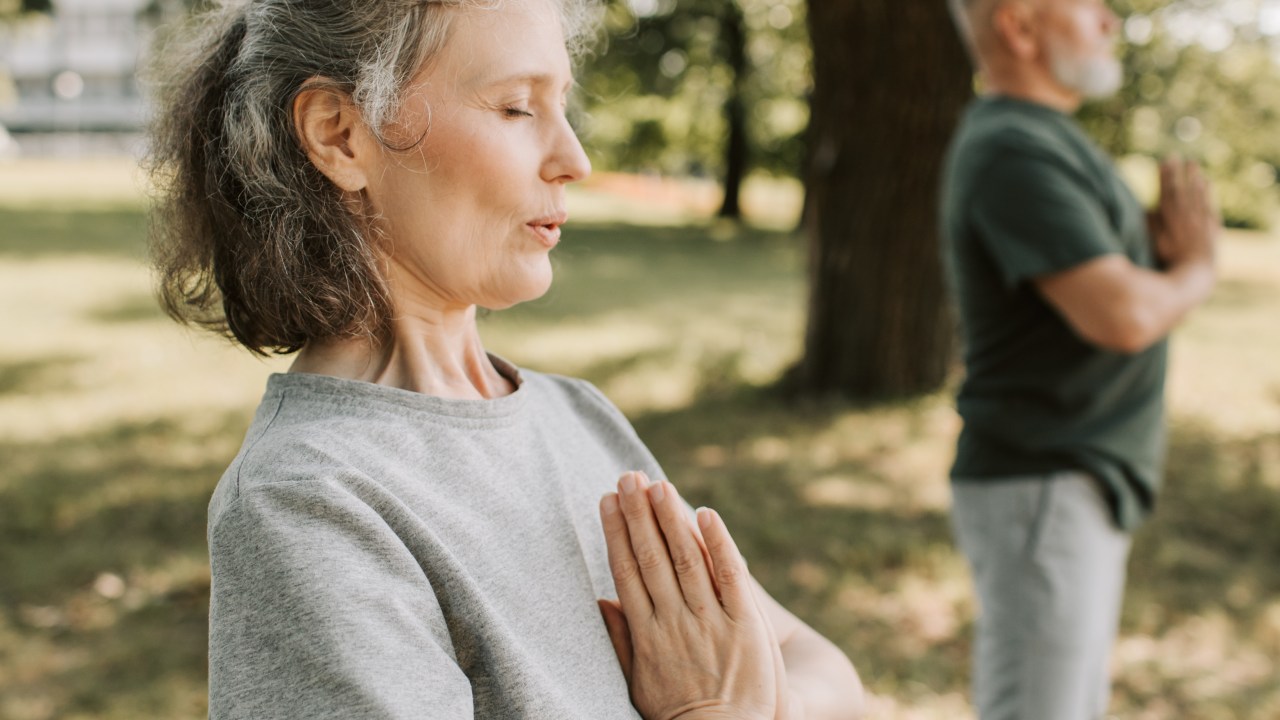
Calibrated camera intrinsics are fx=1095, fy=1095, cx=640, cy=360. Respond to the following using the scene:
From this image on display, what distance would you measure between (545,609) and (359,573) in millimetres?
250

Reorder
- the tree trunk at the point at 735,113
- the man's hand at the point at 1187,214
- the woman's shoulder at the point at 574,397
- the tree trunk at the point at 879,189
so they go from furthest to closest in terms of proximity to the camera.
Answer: the tree trunk at the point at 735,113 → the tree trunk at the point at 879,189 → the man's hand at the point at 1187,214 → the woman's shoulder at the point at 574,397

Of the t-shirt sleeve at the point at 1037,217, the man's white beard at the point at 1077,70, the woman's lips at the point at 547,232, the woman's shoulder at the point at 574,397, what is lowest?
the t-shirt sleeve at the point at 1037,217

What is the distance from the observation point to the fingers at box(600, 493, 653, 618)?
1.28 m

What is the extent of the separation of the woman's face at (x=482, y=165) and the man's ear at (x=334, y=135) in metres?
0.02

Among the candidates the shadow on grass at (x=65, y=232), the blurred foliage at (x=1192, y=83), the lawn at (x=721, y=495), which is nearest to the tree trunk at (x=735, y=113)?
the blurred foliage at (x=1192, y=83)

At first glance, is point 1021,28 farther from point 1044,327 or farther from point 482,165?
point 482,165

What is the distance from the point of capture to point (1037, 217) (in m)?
2.47

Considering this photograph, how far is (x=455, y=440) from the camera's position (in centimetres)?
124

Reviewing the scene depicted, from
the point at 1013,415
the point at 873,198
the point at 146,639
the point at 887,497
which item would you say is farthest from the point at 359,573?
the point at 873,198

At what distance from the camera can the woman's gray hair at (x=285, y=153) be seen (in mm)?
1219

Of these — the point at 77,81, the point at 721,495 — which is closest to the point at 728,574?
the point at 721,495

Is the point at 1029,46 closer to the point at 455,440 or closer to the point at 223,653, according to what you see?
the point at 455,440

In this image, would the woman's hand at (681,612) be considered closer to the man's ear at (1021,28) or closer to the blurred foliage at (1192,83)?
the man's ear at (1021,28)

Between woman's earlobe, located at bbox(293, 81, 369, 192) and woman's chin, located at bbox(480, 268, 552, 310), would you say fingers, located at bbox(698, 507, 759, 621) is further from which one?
woman's earlobe, located at bbox(293, 81, 369, 192)
